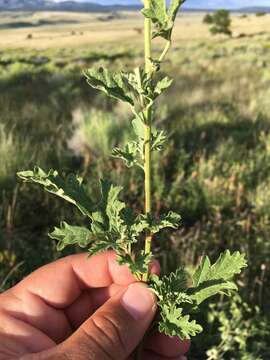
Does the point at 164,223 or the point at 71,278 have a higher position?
the point at 164,223

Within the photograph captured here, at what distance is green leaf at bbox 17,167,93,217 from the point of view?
4.75ft

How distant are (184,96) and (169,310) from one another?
10721 mm

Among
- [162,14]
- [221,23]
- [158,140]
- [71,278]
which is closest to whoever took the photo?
[162,14]

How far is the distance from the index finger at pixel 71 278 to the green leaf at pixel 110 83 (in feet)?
3.26

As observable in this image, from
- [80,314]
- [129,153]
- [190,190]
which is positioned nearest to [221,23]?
[190,190]

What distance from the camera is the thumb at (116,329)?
1.62 metres

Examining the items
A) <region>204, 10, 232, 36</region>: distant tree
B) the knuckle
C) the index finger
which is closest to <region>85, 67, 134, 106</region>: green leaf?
the knuckle

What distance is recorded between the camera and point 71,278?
221 centimetres

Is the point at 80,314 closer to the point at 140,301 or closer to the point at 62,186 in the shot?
the point at 140,301

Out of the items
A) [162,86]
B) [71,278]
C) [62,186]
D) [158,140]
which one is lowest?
[71,278]

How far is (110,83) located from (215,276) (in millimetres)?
687

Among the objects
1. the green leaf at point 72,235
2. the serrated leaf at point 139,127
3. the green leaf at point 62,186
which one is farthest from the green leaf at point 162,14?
the green leaf at point 72,235

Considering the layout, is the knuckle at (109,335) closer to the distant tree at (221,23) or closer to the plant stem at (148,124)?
the plant stem at (148,124)

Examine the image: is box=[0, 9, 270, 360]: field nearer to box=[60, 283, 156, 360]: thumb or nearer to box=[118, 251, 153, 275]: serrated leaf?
box=[60, 283, 156, 360]: thumb
